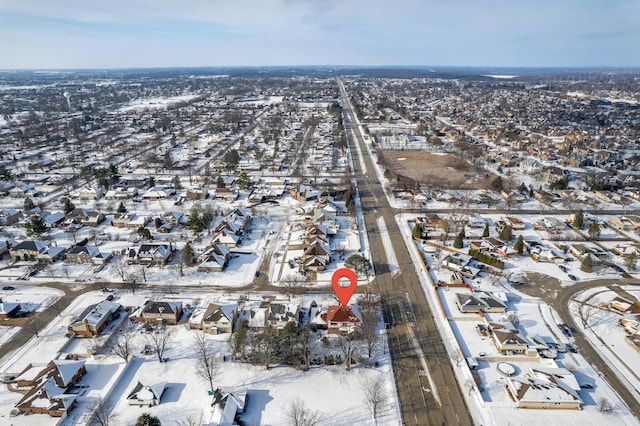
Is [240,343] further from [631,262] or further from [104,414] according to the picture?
[631,262]

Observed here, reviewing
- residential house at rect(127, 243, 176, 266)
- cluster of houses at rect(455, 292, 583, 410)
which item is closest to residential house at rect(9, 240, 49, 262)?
residential house at rect(127, 243, 176, 266)

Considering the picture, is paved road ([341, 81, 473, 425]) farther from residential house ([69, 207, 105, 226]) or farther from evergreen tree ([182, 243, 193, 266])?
residential house ([69, 207, 105, 226])

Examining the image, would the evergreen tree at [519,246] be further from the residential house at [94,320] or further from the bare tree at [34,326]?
the bare tree at [34,326]

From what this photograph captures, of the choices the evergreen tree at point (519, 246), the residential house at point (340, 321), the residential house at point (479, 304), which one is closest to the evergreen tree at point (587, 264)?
the evergreen tree at point (519, 246)

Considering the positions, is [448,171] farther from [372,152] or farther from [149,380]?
[149,380]

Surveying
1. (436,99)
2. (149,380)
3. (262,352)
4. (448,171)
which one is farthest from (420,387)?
(436,99)
